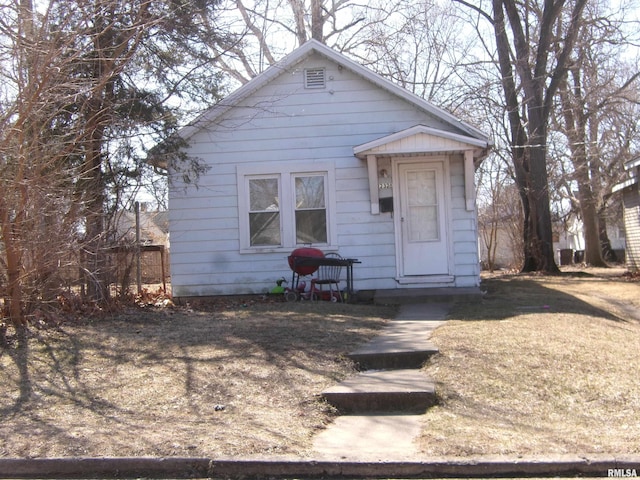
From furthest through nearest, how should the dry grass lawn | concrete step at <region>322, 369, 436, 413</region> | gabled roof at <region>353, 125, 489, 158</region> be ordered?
gabled roof at <region>353, 125, 489, 158</region>
concrete step at <region>322, 369, 436, 413</region>
the dry grass lawn

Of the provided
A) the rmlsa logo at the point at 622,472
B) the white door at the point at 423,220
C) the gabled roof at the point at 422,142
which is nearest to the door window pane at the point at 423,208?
the white door at the point at 423,220

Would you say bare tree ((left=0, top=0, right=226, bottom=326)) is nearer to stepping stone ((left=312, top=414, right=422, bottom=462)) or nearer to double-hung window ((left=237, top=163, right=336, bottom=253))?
double-hung window ((left=237, top=163, right=336, bottom=253))

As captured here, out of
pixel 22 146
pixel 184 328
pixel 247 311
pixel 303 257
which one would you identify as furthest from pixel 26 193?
pixel 303 257

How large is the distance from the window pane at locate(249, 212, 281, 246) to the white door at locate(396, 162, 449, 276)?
2419mm

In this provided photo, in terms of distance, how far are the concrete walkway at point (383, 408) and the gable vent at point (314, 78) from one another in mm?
6174

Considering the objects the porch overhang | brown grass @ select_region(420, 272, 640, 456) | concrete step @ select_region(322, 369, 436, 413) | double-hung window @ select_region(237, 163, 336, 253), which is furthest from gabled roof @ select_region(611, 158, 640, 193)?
concrete step @ select_region(322, 369, 436, 413)

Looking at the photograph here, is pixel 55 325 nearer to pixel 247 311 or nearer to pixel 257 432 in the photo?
pixel 247 311

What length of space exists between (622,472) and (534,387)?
1.58 meters

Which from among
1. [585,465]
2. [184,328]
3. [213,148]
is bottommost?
[585,465]

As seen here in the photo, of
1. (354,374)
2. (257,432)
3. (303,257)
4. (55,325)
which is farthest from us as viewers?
Result: (303,257)

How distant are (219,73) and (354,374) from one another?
25.3 feet

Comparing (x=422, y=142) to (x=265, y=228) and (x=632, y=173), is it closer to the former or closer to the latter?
(x=265, y=228)

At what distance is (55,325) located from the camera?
8578mm

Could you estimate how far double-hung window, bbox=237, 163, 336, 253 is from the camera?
12.4 meters
